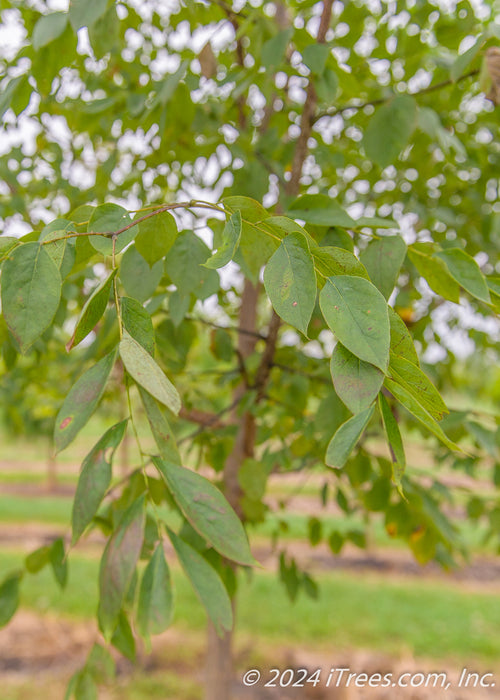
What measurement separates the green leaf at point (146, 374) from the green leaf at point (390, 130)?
0.59 m

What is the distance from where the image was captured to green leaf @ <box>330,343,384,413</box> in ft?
1.42

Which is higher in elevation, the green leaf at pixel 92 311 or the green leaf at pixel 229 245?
the green leaf at pixel 229 245

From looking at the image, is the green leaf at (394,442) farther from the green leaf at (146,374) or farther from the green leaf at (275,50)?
the green leaf at (275,50)

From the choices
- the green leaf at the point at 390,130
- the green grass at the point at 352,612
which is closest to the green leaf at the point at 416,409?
the green leaf at the point at 390,130

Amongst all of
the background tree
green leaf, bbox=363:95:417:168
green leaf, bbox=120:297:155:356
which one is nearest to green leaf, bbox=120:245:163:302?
the background tree

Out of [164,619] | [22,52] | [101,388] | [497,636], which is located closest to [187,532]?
[164,619]

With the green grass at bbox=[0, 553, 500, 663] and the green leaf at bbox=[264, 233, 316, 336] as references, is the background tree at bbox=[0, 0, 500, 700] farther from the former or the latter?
the green grass at bbox=[0, 553, 500, 663]

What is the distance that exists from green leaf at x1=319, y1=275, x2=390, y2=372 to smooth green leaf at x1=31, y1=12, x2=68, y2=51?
49 cm

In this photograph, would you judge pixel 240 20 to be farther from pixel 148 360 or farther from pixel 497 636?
pixel 497 636

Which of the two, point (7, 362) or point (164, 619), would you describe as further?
point (7, 362)

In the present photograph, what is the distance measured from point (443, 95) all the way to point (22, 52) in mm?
1211

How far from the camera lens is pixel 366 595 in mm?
4418

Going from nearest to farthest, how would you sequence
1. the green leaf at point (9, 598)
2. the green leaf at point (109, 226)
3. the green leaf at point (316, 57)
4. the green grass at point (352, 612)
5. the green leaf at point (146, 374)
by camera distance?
the green leaf at point (146, 374) < the green leaf at point (109, 226) < the green leaf at point (316, 57) < the green leaf at point (9, 598) < the green grass at point (352, 612)

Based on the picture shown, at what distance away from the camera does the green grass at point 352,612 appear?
142 inches
